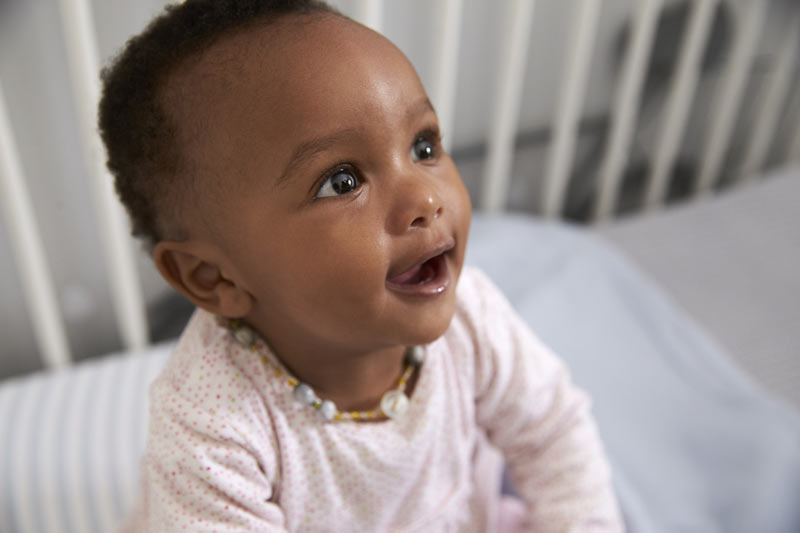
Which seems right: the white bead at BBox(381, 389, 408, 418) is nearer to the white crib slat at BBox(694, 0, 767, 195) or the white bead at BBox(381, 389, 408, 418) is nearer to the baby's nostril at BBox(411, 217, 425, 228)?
the baby's nostril at BBox(411, 217, 425, 228)

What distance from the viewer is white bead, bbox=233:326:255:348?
0.58 metres

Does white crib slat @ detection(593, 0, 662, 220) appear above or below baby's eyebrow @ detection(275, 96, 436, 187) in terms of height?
below

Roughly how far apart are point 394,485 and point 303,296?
0.22m

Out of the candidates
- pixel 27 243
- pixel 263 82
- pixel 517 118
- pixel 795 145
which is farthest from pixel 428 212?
pixel 795 145

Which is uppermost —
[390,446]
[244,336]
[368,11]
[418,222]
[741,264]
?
[368,11]

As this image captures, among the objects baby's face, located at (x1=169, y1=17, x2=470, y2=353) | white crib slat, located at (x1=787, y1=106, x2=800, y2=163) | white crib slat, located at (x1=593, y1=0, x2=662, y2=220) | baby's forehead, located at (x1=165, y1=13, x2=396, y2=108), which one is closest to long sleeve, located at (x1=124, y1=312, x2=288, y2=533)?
baby's face, located at (x1=169, y1=17, x2=470, y2=353)

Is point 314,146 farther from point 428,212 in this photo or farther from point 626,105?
point 626,105

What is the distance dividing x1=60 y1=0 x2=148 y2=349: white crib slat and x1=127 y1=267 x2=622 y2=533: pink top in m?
0.30

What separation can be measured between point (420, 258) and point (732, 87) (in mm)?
1111

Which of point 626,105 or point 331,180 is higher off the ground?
point 331,180

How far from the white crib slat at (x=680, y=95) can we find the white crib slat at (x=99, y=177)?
3.15ft

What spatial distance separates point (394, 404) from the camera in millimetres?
615

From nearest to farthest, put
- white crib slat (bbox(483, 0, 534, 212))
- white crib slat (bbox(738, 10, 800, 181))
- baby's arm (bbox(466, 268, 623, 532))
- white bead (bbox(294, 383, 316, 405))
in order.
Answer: white bead (bbox(294, 383, 316, 405)) → baby's arm (bbox(466, 268, 623, 532)) → white crib slat (bbox(483, 0, 534, 212)) → white crib slat (bbox(738, 10, 800, 181))

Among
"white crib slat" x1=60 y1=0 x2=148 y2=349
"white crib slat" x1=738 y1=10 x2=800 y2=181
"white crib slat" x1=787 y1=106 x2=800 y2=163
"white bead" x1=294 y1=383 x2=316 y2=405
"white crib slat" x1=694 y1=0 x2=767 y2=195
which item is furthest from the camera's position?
"white crib slat" x1=787 y1=106 x2=800 y2=163
